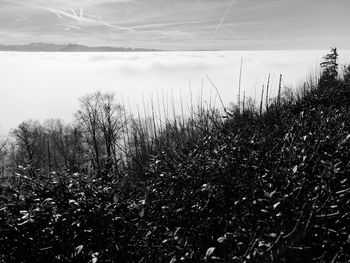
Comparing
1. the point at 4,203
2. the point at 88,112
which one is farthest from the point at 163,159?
the point at 88,112

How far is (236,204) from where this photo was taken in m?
4.18

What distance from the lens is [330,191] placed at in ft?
11.6

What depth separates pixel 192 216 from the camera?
4.51 metres

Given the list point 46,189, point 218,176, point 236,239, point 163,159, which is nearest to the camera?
point 236,239

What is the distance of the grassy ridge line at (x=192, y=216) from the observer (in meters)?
3.35

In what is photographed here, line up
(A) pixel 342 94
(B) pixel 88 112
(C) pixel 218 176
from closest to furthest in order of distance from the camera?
1. (C) pixel 218 176
2. (A) pixel 342 94
3. (B) pixel 88 112

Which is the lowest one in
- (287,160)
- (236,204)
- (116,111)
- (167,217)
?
(116,111)

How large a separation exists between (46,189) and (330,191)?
4.04m

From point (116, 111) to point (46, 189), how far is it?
64.1 m

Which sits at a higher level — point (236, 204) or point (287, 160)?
point (287, 160)

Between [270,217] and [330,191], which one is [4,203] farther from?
[330,191]

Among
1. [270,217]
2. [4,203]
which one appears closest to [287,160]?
[270,217]

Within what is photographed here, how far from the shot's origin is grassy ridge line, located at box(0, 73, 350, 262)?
11.0 ft

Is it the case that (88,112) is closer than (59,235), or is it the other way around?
(59,235)
